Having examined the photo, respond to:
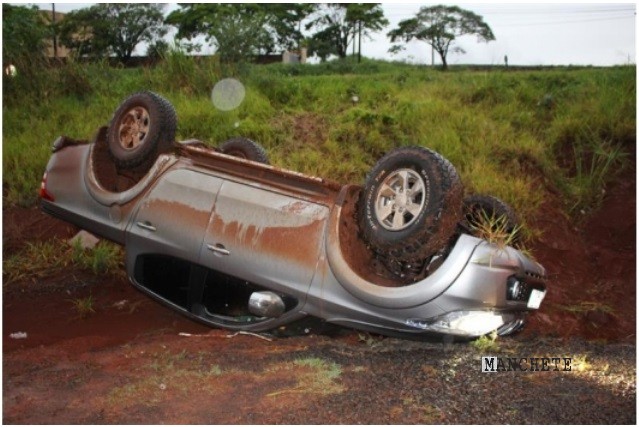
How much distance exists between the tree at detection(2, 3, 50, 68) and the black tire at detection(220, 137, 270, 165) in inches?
312

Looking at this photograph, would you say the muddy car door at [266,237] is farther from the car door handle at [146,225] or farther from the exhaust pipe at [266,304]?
the car door handle at [146,225]

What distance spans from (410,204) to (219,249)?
1.35 meters

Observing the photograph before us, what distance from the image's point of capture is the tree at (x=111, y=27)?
2083cm

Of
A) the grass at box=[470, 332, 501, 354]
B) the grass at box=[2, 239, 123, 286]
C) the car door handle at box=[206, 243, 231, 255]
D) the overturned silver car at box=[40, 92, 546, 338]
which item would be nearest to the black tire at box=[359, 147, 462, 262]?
the overturned silver car at box=[40, 92, 546, 338]

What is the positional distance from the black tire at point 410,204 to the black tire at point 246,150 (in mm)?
1889

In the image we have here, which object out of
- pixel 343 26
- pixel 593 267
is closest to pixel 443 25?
pixel 343 26

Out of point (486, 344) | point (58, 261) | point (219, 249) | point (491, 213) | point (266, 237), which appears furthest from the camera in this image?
point (58, 261)

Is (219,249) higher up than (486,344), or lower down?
higher up

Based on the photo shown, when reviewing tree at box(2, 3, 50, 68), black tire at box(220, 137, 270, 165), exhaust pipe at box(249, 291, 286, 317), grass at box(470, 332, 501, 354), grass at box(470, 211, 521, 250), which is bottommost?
grass at box(470, 332, 501, 354)

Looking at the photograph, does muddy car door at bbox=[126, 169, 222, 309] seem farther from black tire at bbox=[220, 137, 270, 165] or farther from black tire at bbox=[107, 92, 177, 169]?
black tire at bbox=[220, 137, 270, 165]

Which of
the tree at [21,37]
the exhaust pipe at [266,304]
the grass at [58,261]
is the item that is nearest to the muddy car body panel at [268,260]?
the exhaust pipe at [266,304]

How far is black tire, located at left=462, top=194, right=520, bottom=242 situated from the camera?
16.4 feet

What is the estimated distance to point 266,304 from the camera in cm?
433

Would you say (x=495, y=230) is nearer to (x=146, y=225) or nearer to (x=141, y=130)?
(x=146, y=225)
